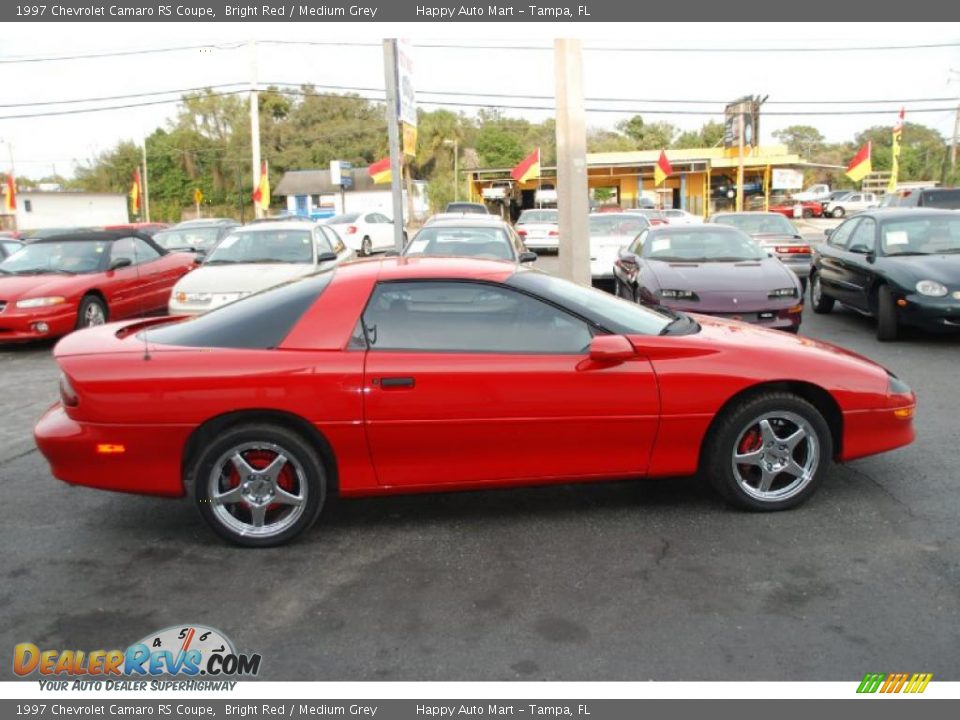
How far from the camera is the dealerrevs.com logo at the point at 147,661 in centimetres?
317

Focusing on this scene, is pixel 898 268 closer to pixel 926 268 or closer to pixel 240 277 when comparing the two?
pixel 926 268

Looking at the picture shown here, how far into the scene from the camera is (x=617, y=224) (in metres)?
17.7

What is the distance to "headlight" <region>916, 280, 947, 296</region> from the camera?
354 inches

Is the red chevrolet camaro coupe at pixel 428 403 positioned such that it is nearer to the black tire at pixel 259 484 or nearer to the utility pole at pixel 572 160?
the black tire at pixel 259 484

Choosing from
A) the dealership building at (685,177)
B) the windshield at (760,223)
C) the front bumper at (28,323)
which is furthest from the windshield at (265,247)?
the dealership building at (685,177)

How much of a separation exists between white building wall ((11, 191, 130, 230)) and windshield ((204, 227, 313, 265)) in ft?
189

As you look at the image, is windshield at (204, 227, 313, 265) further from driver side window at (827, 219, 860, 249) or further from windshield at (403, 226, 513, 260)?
driver side window at (827, 219, 860, 249)

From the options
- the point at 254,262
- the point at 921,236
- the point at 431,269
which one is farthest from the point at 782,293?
the point at 254,262

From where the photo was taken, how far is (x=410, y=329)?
4.41 meters

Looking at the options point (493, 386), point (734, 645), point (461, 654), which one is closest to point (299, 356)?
point (493, 386)

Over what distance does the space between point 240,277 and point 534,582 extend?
7369 millimetres

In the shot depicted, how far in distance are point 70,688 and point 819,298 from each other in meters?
11.4

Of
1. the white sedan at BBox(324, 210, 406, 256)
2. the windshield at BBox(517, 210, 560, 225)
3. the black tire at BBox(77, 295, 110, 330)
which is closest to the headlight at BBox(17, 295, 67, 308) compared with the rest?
the black tire at BBox(77, 295, 110, 330)

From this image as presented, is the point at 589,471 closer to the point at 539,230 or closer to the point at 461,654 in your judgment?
the point at 461,654
